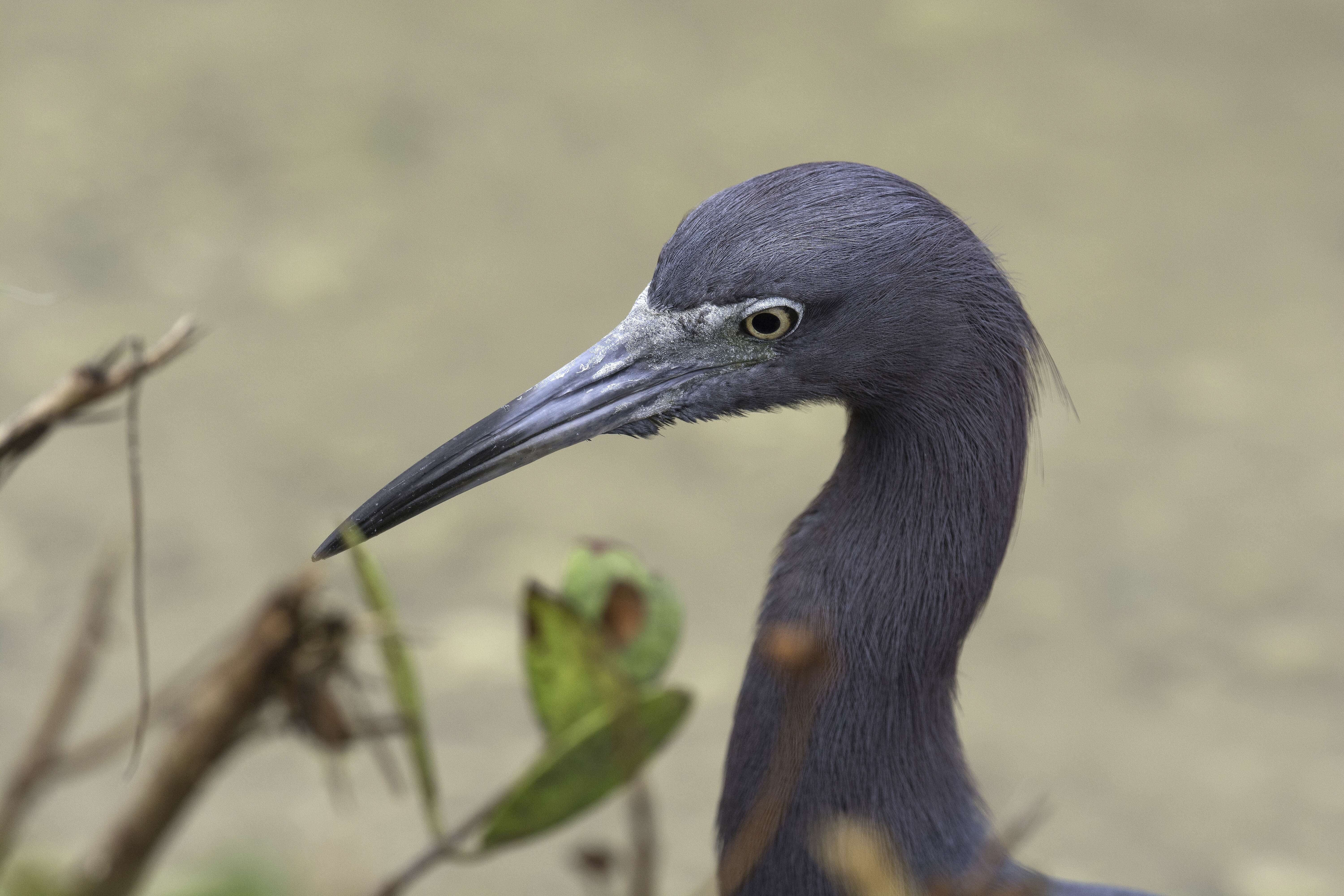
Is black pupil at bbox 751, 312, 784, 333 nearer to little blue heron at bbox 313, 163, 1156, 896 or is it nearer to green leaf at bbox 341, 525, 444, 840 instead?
little blue heron at bbox 313, 163, 1156, 896

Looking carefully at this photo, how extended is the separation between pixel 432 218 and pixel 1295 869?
15.3 ft

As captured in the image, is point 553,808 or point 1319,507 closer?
point 553,808

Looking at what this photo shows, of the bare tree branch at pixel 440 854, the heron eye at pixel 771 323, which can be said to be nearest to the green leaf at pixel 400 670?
the bare tree branch at pixel 440 854

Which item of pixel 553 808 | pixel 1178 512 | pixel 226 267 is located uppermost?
pixel 226 267

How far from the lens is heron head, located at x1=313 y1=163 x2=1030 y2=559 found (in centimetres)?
210

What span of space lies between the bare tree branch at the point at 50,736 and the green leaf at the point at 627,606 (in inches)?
20.4

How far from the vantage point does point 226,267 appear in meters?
6.30

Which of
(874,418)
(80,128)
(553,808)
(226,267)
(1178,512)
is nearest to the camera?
(553,808)

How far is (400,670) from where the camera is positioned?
4.18 feet

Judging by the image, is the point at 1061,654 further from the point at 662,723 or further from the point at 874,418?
the point at 662,723

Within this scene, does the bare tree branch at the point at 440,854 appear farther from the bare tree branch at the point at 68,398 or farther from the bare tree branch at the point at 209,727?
the bare tree branch at the point at 68,398

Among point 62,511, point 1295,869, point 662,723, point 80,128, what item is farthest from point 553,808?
point 80,128

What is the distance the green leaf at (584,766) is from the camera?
1318 mm

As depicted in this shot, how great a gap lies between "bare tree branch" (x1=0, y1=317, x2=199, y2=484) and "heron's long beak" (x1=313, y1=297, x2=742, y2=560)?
760mm
